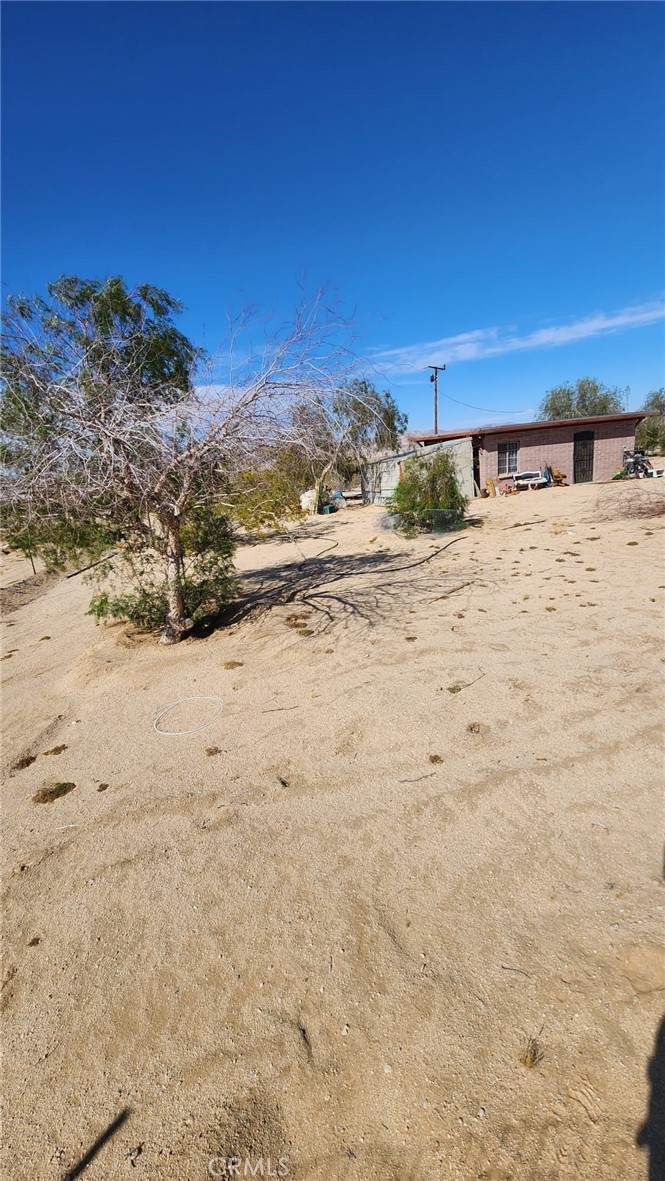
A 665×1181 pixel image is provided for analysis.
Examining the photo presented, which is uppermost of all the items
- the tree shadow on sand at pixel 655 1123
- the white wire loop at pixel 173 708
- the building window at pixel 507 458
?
the building window at pixel 507 458

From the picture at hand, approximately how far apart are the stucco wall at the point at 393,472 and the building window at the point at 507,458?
212 cm

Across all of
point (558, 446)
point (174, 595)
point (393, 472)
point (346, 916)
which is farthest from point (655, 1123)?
point (558, 446)

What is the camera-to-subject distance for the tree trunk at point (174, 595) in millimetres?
5629

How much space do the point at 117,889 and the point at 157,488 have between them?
3.47 meters

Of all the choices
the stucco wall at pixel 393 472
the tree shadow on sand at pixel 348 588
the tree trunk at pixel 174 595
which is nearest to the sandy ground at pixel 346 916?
the tree trunk at pixel 174 595

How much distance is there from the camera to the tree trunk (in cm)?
563

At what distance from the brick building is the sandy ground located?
53.8 feet

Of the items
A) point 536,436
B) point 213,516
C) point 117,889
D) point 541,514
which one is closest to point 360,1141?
point 117,889

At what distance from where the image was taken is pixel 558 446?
19.6m

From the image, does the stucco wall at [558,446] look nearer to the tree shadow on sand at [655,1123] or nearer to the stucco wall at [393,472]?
the stucco wall at [393,472]

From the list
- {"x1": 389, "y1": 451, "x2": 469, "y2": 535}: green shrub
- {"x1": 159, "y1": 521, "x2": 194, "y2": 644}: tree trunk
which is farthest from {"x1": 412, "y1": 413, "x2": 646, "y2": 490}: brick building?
{"x1": 159, "y1": 521, "x2": 194, "y2": 644}: tree trunk

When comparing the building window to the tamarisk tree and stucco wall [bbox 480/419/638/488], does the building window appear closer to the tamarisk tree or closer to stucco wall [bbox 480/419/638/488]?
stucco wall [bbox 480/419/638/488]

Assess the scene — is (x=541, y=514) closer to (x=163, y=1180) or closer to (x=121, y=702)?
(x=121, y=702)

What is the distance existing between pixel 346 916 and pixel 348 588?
5701 millimetres
